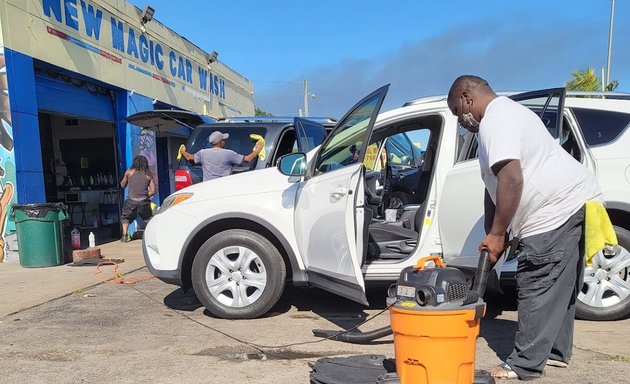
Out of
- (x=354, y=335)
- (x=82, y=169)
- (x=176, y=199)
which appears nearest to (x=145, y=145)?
(x=82, y=169)

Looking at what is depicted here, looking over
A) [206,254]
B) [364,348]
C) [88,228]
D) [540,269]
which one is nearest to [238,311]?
[206,254]

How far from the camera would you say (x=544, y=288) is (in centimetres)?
314

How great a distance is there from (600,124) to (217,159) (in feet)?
14.7

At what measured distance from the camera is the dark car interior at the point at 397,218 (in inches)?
183

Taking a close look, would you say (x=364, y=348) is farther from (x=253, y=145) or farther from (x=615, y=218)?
(x=253, y=145)

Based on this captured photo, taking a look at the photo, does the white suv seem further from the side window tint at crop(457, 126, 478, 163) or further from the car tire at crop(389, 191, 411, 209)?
the car tire at crop(389, 191, 411, 209)

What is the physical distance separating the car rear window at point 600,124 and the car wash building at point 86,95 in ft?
26.3

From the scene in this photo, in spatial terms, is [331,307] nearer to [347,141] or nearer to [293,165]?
[293,165]

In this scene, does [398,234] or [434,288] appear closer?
[434,288]

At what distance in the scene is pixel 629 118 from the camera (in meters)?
4.49

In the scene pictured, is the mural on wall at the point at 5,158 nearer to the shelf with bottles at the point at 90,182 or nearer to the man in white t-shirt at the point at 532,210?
the shelf with bottles at the point at 90,182

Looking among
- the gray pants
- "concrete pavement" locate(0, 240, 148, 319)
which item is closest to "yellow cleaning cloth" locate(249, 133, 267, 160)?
"concrete pavement" locate(0, 240, 148, 319)

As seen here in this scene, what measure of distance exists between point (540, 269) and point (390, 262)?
1.52 meters

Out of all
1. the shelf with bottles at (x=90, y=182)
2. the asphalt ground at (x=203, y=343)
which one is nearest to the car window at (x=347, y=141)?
the asphalt ground at (x=203, y=343)
